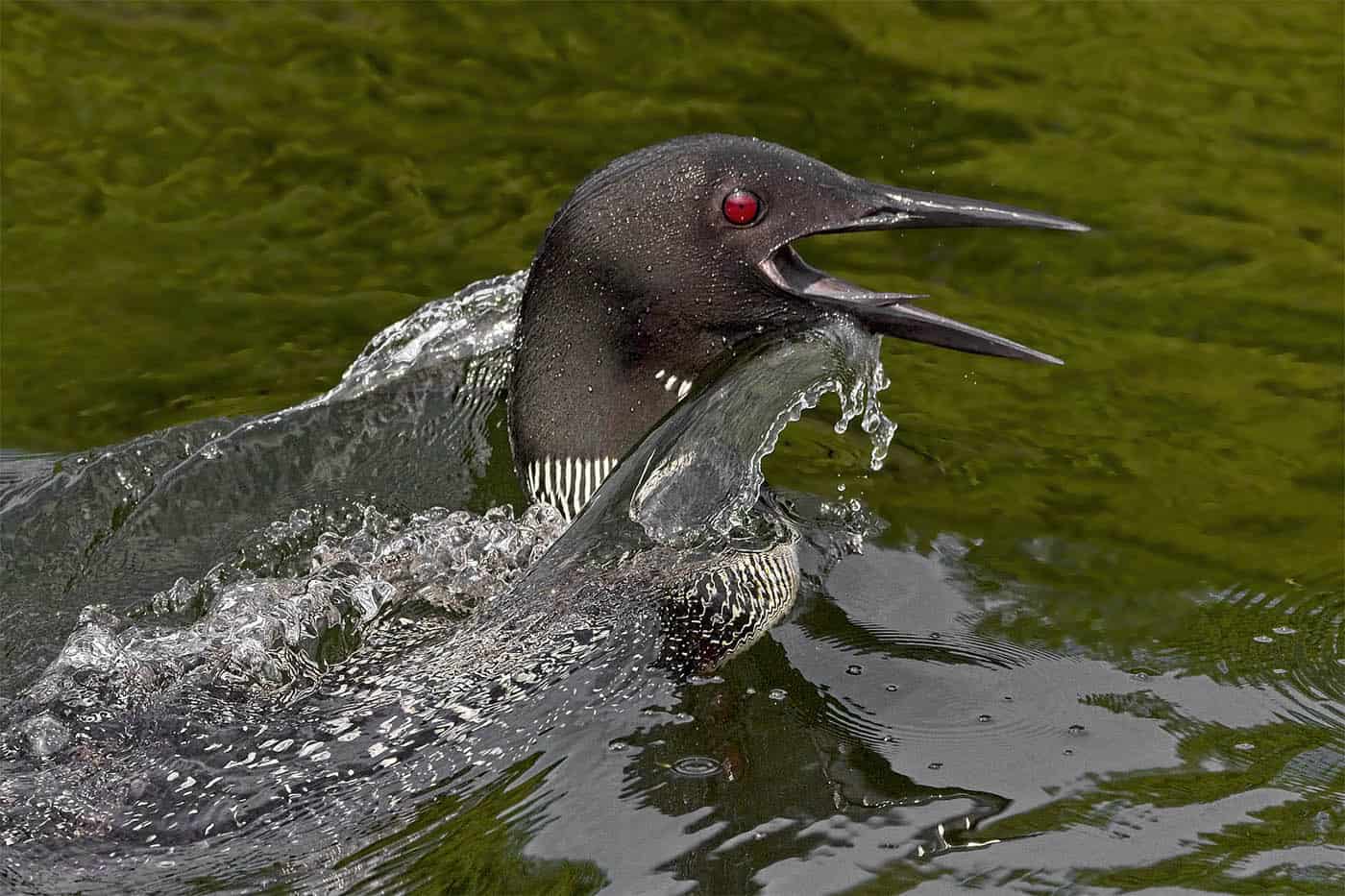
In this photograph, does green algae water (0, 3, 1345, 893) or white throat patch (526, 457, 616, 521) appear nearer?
green algae water (0, 3, 1345, 893)

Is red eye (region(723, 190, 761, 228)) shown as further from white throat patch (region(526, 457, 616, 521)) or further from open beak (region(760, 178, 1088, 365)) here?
white throat patch (region(526, 457, 616, 521))

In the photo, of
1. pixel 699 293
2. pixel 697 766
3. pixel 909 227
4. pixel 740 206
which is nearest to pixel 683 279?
pixel 699 293

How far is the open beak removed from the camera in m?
4.11

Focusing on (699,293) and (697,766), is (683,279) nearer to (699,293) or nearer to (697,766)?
(699,293)

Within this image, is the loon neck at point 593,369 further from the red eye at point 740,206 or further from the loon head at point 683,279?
the red eye at point 740,206

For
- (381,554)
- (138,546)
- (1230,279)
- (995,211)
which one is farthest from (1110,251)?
Answer: (138,546)

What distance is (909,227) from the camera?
164 inches

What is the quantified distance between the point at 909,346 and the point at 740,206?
1.62 m

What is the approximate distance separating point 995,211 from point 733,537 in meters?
0.93

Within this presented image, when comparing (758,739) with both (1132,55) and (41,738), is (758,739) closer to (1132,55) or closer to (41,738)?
(41,738)

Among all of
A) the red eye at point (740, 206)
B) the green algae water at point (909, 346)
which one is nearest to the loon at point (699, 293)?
the red eye at point (740, 206)

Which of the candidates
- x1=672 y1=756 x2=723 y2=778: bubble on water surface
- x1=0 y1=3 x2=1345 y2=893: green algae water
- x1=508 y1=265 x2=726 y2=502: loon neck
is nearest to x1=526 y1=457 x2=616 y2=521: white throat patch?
x1=508 y1=265 x2=726 y2=502: loon neck

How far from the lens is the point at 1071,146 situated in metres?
6.57

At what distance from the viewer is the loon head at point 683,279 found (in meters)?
4.16
